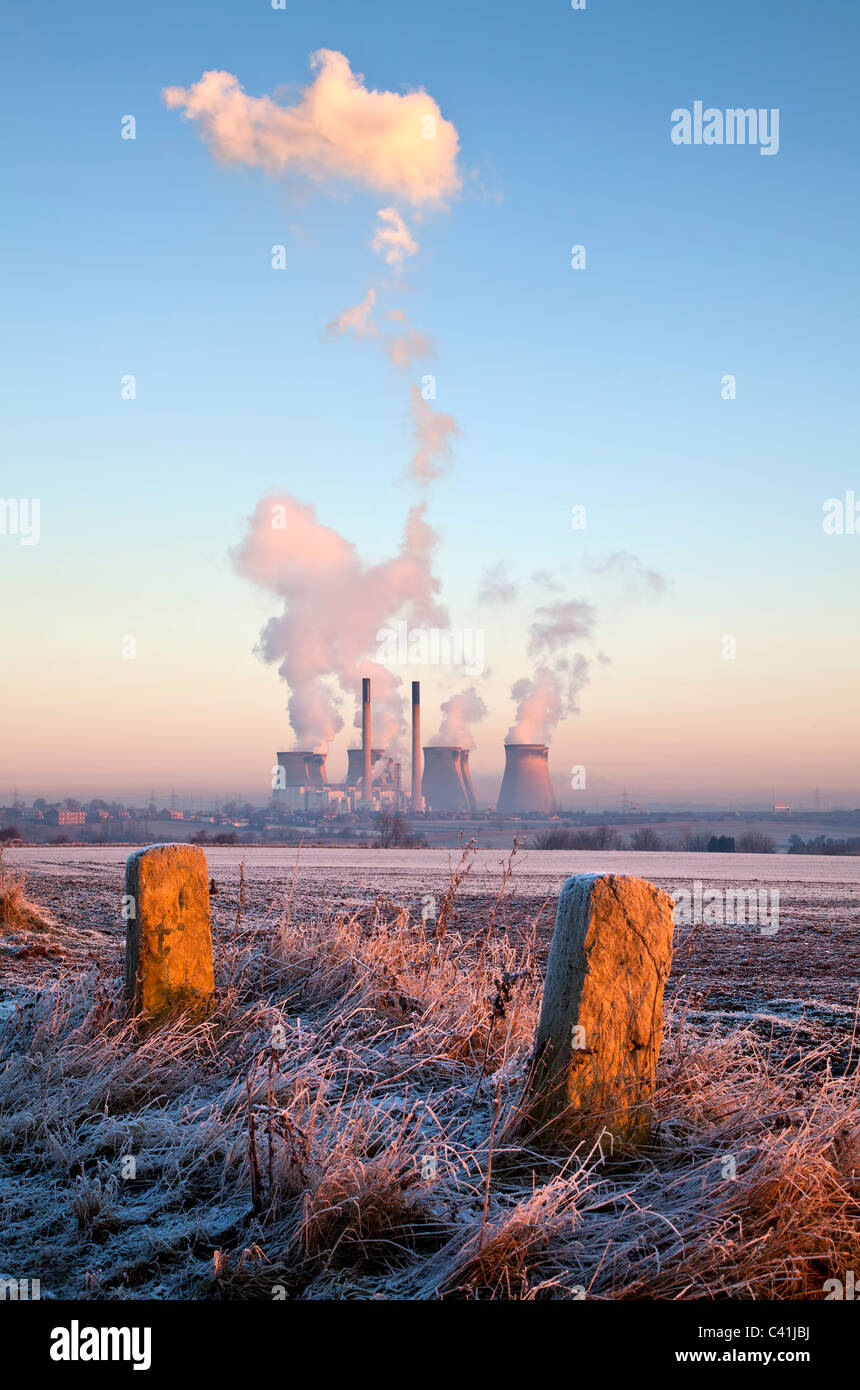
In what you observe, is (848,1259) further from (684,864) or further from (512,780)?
(512,780)

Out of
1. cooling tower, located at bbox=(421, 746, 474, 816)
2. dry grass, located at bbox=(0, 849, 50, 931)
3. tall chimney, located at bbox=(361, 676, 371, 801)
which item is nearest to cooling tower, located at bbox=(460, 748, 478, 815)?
cooling tower, located at bbox=(421, 746, 474, 816)

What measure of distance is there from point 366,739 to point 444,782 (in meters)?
10.5

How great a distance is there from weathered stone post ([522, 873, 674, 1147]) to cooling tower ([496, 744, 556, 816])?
92.0 metres

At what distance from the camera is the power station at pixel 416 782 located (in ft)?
318

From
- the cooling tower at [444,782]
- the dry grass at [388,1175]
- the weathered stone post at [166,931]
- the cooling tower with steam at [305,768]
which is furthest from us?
the cooling tower at [444,782]

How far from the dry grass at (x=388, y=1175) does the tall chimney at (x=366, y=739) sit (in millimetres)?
95801

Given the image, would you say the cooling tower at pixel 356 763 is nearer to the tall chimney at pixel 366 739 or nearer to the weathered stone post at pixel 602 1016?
the tall chimney at pixel 366 739

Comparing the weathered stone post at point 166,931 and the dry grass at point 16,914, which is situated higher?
the weathered stone post at point 166,931

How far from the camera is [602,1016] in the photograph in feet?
13.1

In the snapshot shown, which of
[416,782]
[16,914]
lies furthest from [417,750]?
[16,914]

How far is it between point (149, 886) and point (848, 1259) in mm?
4131

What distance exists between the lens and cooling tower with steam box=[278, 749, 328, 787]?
103062 mm

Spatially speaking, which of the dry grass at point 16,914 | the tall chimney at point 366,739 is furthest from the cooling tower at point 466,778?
the dry grass at point 16,914

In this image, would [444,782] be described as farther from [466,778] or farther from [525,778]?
[525,778]
